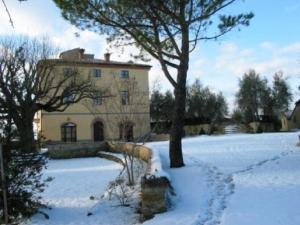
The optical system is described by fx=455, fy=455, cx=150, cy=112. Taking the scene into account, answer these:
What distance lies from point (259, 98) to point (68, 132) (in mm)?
22577

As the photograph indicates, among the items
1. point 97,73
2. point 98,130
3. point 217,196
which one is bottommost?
point 217,196

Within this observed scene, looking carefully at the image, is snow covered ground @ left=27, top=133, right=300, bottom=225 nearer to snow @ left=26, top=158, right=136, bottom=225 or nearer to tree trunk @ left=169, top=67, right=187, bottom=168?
snow @ left=26, top=158, right=136, bottom=225

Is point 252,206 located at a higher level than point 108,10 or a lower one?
lower

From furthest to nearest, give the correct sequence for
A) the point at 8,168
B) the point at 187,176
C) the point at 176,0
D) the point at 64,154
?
the point at 64,154 < the point at 176,0 < the point at 187,176 < the point at 8,168

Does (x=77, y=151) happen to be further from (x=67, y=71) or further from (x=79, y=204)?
(x=79, y=204)

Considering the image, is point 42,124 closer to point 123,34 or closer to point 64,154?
point 64,154

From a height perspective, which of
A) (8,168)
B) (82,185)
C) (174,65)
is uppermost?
(174,65)

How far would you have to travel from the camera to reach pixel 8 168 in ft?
31.2

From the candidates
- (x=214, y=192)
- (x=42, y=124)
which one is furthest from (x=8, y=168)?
(x=42, y=124)

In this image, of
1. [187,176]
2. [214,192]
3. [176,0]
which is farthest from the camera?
[176,0]

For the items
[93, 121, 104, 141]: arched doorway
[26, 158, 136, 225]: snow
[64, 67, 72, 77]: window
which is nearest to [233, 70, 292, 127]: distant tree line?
[93, 121, 104, 141]: arched doorway

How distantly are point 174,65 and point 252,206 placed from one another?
6724 mm

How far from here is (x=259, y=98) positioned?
53.9m

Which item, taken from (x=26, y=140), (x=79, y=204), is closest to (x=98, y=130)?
(x=79, y=204)
